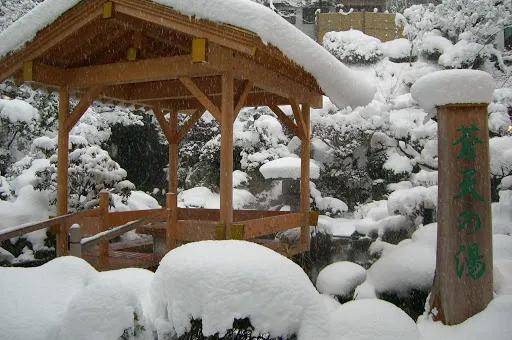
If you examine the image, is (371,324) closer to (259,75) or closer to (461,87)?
(461,87)

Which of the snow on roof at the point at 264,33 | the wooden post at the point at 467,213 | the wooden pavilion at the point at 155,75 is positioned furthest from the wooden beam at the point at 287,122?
the wooden post at the point at 467,213

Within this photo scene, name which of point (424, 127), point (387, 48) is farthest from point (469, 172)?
point (387, 48)

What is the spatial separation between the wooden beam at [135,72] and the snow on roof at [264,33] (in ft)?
2.58

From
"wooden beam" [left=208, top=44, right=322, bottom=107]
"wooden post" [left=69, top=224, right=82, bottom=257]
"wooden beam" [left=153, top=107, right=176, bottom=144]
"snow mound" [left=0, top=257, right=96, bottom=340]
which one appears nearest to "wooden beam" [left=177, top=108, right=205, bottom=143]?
"wooden beam" [left=153, top=107, right=176, bottom=144]

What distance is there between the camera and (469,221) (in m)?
4.27

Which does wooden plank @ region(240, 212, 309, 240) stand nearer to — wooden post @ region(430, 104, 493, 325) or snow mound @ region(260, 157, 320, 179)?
snow mound @ region(260, 157, 320, 179)

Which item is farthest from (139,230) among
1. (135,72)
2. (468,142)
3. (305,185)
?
(468,142)

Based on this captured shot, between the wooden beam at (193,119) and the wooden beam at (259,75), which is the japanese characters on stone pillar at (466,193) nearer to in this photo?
the wooden beam at (259,75)

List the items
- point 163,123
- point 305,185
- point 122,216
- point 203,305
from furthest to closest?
point 163,123 → point 305,185 → point 122,216 → point 203,305

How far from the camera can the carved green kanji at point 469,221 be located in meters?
4.26

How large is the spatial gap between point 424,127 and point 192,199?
6.25m

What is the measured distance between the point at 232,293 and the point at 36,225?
12.1 feet

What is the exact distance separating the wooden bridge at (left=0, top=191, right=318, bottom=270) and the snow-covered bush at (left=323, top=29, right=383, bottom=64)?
11.0 meters

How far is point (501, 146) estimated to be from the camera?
8.45 meters
